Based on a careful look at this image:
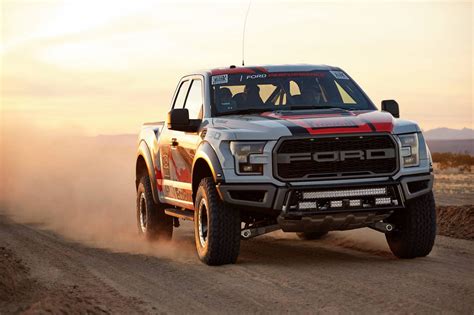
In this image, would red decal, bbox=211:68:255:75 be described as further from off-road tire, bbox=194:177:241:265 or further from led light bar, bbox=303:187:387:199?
led light bar, bbox=303:187:387:199

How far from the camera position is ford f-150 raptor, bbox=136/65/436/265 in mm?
10633

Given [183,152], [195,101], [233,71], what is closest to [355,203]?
[183,152]

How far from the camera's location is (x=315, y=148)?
35.0ft

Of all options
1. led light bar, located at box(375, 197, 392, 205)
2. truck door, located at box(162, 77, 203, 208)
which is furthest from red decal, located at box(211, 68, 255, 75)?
led light bar, located at box(375, 197, 392, 205)

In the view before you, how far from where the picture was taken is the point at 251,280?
10.0 meters

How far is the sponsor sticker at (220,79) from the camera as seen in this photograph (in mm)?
12352

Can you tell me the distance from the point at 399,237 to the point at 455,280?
68.5 inches

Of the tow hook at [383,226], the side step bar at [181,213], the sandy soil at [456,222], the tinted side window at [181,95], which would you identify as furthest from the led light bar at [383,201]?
the sandy soil at [456,222]

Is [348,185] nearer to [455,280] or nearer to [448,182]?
[455,280]

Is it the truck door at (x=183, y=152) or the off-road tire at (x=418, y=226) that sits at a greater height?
the truck door at (x=183, y=152)

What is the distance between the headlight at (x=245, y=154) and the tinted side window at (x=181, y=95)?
2695 millimetres

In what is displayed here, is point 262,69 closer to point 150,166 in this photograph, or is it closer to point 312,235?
point 150,166

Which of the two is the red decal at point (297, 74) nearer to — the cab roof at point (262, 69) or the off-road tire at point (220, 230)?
the cab roof at point (262, 69)

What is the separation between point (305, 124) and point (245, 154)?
25.6 inches
